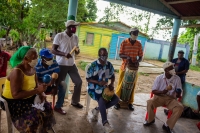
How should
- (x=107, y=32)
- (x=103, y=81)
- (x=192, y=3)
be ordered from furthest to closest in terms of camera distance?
(x=107, y=32) < (x=192, y=3) < (x=103, y=81)

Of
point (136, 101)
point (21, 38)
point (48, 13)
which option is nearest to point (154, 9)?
point (136, 101)

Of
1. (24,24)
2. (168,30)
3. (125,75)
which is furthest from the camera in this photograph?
(24,24)

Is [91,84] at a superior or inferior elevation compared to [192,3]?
inferior

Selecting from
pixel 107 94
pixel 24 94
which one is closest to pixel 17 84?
pixel 24 94

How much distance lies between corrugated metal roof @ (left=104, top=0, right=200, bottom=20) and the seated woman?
309 centimetres

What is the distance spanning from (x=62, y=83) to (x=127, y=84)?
151 cm

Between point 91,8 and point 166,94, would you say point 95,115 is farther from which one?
point 91,8

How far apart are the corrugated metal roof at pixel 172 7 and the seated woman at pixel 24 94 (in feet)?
10.1

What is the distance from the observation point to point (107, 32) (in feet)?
54.9

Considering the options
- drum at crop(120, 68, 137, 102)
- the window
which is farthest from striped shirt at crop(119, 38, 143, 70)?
the window

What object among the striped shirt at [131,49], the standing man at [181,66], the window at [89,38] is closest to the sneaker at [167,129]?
the striped shirt at [131,49]

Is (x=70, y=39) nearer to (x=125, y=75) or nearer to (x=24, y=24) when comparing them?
(x=125, y=75)

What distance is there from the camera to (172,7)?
17.2 ft

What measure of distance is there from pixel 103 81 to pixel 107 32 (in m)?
13.9
